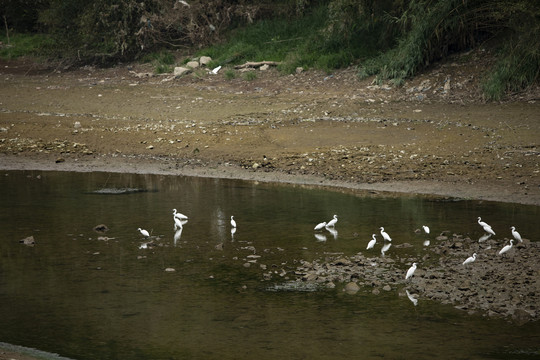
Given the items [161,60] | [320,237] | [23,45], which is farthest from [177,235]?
[23,45]

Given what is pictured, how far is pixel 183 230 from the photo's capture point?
32.8ft

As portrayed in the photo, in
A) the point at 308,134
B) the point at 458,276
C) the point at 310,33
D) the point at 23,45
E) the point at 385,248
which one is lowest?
the point at 23,45

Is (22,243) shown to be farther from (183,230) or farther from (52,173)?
(52,173)

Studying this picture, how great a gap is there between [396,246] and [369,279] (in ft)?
4.43

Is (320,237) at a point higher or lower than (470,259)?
lower

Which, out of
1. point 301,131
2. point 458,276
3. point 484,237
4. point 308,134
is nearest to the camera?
point 458,276

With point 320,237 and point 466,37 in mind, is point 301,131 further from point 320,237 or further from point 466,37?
point 320,237

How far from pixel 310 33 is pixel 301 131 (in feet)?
23.5

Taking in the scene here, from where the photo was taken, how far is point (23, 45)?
90.0 ft

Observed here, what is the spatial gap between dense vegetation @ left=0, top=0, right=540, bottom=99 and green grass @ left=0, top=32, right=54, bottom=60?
83 mm

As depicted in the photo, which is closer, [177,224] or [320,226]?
[320,226]

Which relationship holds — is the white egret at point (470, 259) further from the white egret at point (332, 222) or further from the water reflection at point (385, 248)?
the white egret at point (332, 222)

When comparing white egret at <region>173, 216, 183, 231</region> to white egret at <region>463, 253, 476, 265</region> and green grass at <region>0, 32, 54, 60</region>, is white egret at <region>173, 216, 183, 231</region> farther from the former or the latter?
green grass at <region>0, 32, 54, 60</region>

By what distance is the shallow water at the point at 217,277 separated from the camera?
6.27 m
